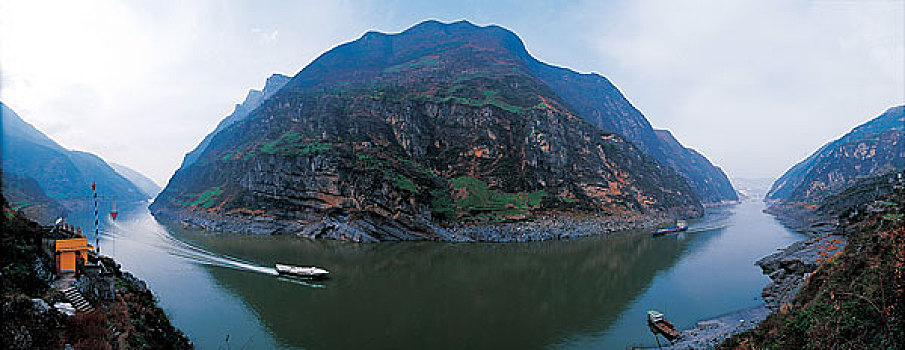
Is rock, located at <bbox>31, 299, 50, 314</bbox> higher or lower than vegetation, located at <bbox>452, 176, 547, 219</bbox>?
lower

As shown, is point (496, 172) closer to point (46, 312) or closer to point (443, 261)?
point (443, 261)

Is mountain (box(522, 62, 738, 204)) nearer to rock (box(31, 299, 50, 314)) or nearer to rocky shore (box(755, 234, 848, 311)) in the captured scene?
rocky shore (box(755, 234, 848, 311))

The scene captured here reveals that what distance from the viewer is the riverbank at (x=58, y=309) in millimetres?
10344

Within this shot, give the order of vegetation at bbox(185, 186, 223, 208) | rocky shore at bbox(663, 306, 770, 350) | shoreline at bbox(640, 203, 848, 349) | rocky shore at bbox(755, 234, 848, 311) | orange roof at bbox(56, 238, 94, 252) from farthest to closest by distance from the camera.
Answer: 1. vegetation at bbox(185, 186, 223, 208)
2. rocky shore at bbox(755, 234, 848, 311)
3. shoreline at bbox(640, 203, 848, 349)
4. rocky shore at bbox(663, 306, 770, 350)
5. orange roof at bbox(56, 238, 94, 252)

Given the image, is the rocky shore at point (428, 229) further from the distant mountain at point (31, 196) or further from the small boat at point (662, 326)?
the small boat at point (662, 326)

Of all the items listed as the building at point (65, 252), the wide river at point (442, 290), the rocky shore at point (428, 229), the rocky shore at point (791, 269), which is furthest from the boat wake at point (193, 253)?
the rocky shore at point (791, 269)

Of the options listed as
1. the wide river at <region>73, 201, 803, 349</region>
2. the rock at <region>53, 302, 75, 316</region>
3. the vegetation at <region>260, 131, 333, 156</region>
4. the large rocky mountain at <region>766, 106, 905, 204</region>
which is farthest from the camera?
the large rocky mountain at <region>766, 106, 905, 204</region>

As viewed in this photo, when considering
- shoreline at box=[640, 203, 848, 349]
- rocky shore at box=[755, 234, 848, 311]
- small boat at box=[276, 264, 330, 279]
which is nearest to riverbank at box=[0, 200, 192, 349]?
small boat at box=[276, 264, 330, 279]

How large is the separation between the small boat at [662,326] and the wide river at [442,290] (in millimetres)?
609

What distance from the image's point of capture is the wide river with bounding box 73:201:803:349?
21797 millimetres

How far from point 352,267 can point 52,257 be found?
2633 centimetres

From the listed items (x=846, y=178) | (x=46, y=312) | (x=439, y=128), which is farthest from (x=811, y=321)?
(x=846, y=178)

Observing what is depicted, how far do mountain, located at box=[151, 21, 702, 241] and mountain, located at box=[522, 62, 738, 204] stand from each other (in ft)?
126

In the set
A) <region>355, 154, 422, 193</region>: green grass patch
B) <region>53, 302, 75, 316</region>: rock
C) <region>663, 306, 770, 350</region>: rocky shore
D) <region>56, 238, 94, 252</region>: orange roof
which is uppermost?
<region>355, 154, 422, 193</region>: green grass patch
